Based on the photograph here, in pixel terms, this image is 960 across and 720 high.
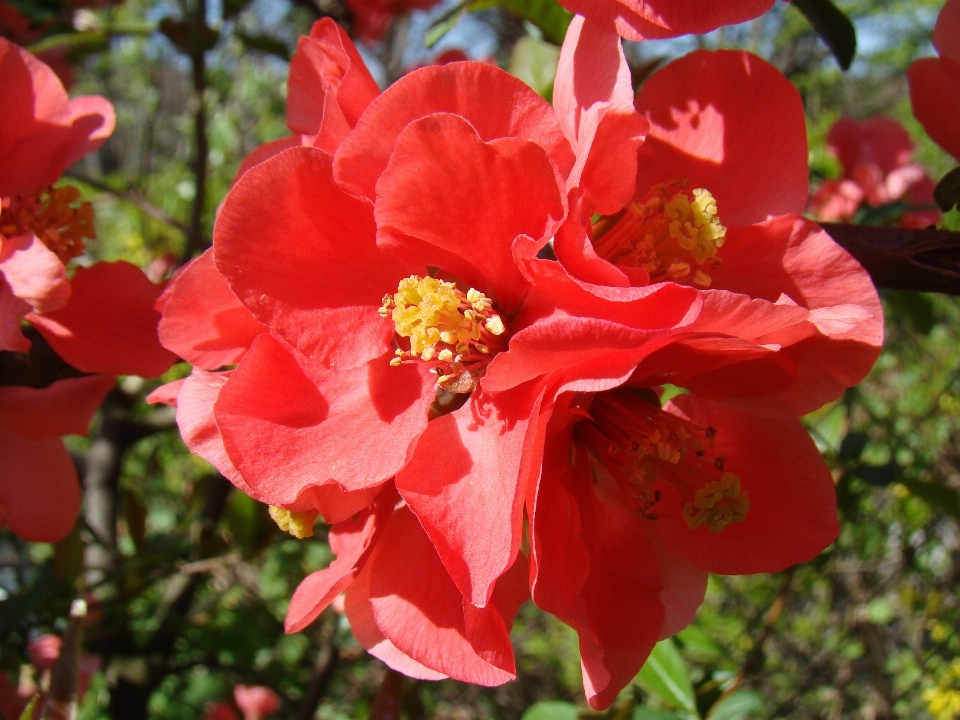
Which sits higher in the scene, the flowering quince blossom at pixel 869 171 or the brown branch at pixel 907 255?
the brown branch at pixel 907 255

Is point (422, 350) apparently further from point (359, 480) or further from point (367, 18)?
point (367, 18)

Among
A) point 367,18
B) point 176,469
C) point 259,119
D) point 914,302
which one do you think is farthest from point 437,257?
point 259,119

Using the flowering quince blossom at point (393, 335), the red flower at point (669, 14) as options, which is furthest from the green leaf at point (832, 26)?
the flowering quince blossom at point (393, 335)

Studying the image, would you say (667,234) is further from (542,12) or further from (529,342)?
(542,12)

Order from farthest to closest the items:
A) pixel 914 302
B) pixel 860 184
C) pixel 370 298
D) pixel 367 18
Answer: pixel 367 18
pixel 860 184
pixel 914 302
pixel 370 298

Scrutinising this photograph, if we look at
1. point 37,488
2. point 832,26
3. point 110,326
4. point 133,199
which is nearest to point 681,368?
point 832,26

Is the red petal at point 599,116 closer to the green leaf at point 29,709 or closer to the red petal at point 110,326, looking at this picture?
the red petal at point 110,326
